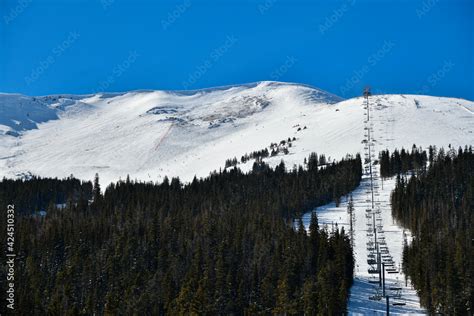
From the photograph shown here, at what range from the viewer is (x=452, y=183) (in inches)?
6348

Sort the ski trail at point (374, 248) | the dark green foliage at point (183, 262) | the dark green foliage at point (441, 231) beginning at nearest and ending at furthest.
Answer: the dark green foliage at point (183, 262) → the dark green foliage at point (441, 231) → the ski trail at point (374, 248)

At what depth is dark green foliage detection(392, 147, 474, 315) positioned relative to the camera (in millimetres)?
84500

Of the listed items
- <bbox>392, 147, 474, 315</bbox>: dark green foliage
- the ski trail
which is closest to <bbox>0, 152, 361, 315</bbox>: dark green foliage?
the ski trail

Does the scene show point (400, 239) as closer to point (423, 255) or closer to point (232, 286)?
point (423, 255)

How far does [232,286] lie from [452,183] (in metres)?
92.9

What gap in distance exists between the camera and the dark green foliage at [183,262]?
8256 cm

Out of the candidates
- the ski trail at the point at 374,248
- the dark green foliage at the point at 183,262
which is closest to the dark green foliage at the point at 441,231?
the ski trail at the point at 374,248

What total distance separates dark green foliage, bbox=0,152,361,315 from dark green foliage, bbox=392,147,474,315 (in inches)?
494

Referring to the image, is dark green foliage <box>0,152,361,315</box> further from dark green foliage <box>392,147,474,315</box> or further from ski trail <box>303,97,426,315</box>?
dark green foliage <box>392,147,474,315</box>

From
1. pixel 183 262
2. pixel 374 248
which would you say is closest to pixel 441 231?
pixel 374 248

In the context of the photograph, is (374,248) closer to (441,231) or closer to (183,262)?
(441,231)

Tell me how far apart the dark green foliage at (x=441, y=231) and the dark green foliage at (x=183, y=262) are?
41.2ft

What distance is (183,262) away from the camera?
10600cm

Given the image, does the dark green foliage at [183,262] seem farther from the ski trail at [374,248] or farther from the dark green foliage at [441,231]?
the dark green foliage at [441,231]
